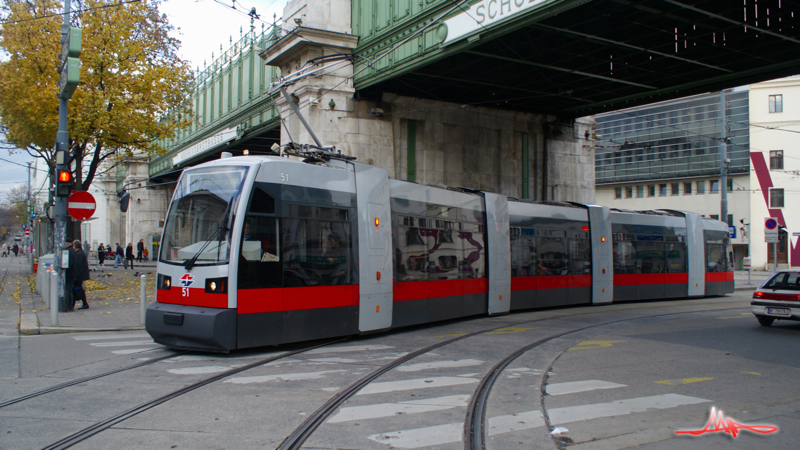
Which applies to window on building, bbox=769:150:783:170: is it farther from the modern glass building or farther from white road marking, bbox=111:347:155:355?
white road marking, bbox=111:347:155:355

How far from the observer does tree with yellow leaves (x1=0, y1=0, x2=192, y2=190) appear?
20094 mm

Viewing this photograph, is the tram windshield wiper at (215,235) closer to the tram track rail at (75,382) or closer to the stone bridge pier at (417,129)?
the tram track rail at (75,382)

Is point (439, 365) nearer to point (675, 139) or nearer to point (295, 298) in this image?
point (295, 298)

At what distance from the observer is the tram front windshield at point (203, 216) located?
8562 mm

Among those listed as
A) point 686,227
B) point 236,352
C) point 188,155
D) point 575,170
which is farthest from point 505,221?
point 188,155

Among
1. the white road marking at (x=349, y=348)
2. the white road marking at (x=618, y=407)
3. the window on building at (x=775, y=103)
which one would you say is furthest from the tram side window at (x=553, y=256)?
the window on building at (x=775, y=103)

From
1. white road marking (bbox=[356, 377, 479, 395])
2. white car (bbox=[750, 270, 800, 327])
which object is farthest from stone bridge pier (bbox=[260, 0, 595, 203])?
white car (bbox=[750, 270, 800, 327])

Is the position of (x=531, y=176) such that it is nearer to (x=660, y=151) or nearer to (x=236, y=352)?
(x=236, y=352)

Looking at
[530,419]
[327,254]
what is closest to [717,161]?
[327,254]

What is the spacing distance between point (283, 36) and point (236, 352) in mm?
14189

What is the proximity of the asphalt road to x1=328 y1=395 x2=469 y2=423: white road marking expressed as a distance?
0.07ft

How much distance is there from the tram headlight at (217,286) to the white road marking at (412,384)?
2705mm

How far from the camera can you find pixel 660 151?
170 ft

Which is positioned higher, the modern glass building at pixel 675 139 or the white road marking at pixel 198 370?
the modern glass building at pixel 675 139
